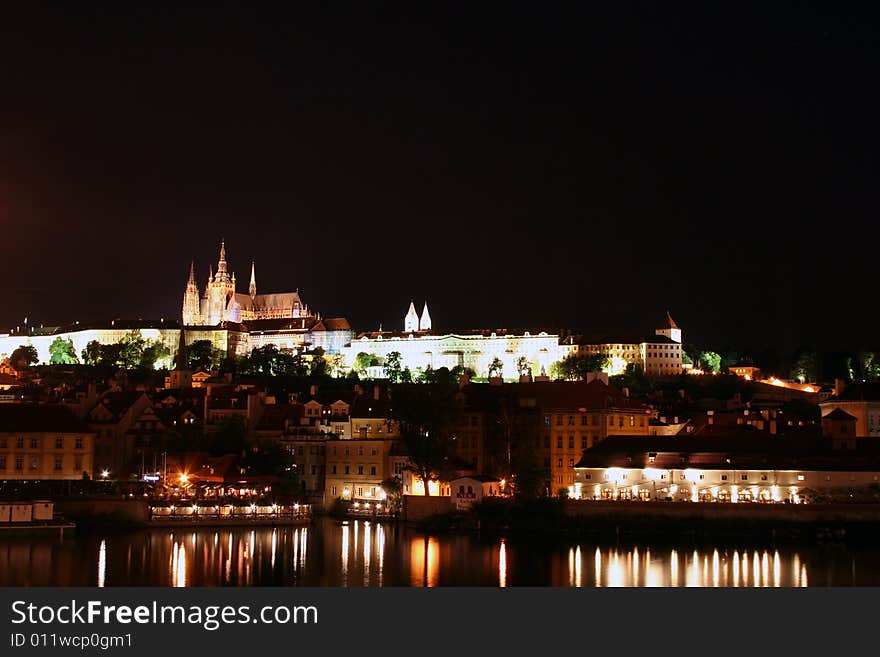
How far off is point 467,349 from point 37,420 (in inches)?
5316

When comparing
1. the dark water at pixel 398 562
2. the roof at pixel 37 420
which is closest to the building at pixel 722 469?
the dark water at pixel 398 562

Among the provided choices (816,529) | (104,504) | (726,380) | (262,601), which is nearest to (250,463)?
(104,504)

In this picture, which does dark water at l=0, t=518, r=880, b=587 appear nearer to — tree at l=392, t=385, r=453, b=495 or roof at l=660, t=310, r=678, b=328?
tree at l=392, t=385, r=453, b=495

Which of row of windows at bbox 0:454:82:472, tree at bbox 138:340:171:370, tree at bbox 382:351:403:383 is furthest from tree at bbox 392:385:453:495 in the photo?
tree at bbox 138:340:171:370

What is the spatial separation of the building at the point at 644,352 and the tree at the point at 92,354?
198ft

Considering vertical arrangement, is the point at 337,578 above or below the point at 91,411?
below

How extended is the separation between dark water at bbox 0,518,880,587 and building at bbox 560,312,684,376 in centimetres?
11937

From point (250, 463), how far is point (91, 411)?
11.4 metres

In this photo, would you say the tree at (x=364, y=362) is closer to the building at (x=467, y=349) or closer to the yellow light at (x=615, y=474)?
the building at (x=467, y=349)

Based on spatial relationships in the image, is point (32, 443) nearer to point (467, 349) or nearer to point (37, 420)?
point (37, 420)

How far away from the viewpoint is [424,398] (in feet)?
196

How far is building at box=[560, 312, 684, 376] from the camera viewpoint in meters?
171

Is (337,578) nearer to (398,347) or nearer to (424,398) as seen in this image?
(424,398)

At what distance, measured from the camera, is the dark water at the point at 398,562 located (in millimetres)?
40250
